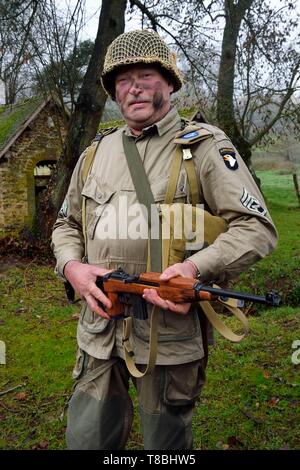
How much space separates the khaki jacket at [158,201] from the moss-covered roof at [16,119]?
12426mm

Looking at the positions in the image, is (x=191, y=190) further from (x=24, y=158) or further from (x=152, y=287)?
(x=24, y=158)

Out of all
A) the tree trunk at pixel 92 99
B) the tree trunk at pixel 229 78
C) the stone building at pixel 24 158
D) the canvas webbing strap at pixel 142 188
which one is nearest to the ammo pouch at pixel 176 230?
the canvas webbing strap at pixel 142 188

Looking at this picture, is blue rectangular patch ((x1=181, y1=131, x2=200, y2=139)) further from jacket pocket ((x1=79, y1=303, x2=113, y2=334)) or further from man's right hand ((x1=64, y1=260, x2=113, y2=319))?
jacket pocket ((x1=79, y1=303, x2=113, y2=334))

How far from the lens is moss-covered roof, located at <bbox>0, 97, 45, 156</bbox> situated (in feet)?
48.8

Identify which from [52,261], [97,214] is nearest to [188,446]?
[97,214]

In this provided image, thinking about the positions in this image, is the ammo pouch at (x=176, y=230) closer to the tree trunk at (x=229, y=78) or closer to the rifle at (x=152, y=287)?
the rifle at (x=152, y=287)

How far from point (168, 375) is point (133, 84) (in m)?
1.55

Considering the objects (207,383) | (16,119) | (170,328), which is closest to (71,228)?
(170,328)

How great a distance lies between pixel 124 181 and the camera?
7.90 feet

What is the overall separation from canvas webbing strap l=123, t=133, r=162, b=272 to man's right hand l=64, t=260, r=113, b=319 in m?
0.24

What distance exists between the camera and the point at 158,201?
7.54ft

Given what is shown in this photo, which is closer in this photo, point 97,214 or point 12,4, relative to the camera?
point 97,214

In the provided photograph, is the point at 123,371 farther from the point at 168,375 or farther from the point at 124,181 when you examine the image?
the point at 124,181

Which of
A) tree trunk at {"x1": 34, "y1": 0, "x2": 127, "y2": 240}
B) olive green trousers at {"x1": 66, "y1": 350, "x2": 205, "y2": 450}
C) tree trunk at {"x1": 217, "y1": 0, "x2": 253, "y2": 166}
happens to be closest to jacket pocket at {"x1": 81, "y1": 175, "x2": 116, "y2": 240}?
olive green trousers at {"x1": 66, "y1": 350, "x2": 205, "y2": 450}
